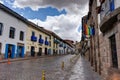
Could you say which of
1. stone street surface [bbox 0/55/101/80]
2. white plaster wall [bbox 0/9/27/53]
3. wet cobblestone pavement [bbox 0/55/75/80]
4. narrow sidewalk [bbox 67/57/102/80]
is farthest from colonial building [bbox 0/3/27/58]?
narrow sidewalk [bbox 67/57/102/80]

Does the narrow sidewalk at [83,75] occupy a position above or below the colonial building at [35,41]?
below

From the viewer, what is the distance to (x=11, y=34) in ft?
85.2

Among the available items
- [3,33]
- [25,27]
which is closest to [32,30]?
[25,27]

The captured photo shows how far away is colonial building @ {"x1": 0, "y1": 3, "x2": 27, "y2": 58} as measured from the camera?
23406 mm

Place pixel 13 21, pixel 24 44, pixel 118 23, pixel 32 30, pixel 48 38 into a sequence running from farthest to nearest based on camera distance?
1. pixel 48 38
2. pixel 32 30
3. pixel 24 44
4. pixel 13 21
5. pixel 118 23

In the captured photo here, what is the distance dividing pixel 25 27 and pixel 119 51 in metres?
26.3

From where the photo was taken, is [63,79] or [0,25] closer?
[63,79]

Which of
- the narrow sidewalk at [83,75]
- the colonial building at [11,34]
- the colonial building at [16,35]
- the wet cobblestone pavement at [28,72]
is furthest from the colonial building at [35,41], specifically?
the narrow sidewalk at [83,75]

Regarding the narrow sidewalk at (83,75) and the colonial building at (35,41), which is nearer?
the narrow sidewalk at (83,75)

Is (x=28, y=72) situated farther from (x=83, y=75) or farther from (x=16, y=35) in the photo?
(x=16, y=35)

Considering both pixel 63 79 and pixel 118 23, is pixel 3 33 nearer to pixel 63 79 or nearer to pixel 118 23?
pixel 63 79

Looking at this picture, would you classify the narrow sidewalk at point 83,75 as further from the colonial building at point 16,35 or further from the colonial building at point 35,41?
the colonial building at point 35,41

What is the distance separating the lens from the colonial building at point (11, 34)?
23.4 meters

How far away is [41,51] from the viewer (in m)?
40.0
